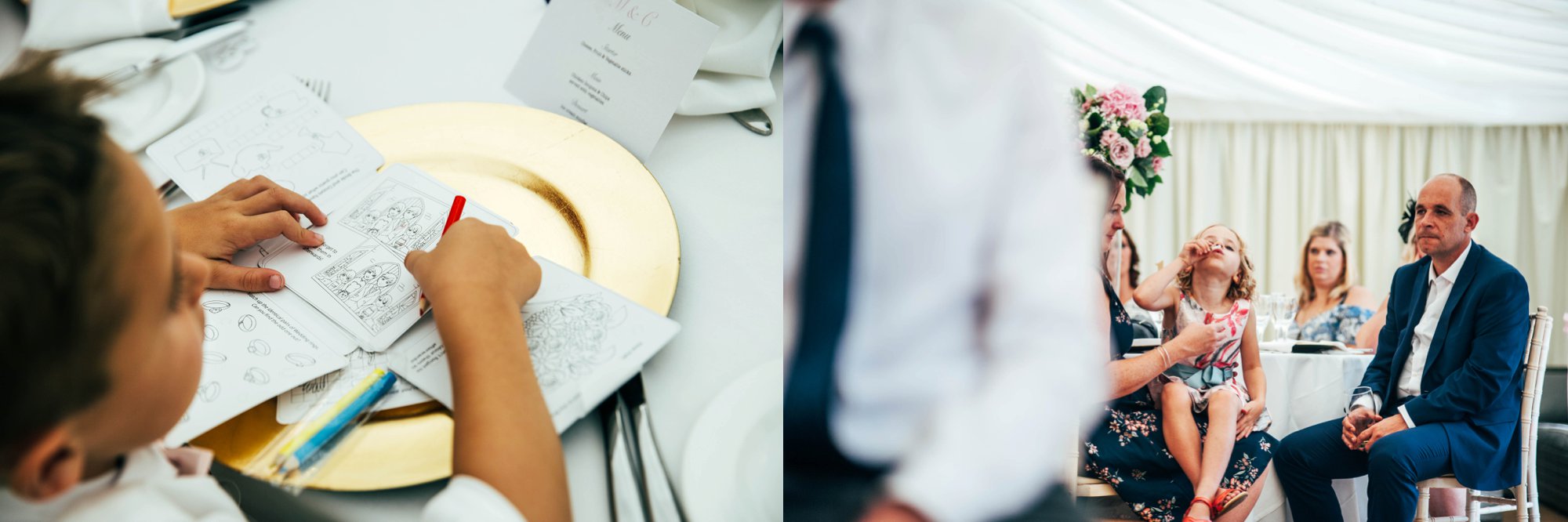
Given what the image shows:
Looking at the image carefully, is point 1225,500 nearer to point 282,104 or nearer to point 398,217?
point 398,217

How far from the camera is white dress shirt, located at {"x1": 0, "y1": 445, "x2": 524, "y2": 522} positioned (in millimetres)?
404

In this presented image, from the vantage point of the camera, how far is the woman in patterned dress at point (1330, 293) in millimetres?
717

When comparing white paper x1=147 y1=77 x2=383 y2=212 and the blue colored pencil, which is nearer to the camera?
the blue colored pencil

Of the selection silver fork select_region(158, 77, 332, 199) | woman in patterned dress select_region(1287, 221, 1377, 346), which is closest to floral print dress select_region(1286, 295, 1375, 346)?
woman in patterned dress select_region(1287, 221, 1377, 346)

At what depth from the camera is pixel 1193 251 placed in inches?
30.8

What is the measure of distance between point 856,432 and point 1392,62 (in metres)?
0.56

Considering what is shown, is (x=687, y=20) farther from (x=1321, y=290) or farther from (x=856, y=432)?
(x=1321, y=290)

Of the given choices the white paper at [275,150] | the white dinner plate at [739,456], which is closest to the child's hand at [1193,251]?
the white dinner plate at [739,456]

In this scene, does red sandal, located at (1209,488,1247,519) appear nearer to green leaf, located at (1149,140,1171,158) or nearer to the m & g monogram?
green leaf, located at (1149,140,1171,158)

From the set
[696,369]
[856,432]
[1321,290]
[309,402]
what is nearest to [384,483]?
[309,402]

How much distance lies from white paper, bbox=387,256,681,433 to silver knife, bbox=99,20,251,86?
2.01ft

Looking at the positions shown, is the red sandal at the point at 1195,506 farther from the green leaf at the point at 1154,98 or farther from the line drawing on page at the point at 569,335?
the line drawing on page at the point at 569,335

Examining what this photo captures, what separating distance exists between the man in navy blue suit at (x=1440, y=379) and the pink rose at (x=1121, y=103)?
0.25 metres

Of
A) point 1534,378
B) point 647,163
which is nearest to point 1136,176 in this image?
point 1534,378
